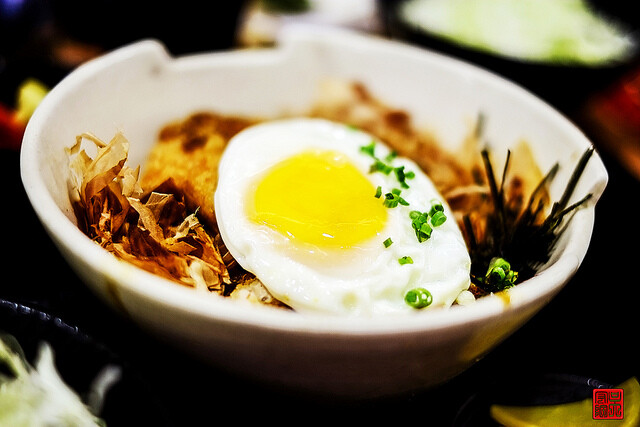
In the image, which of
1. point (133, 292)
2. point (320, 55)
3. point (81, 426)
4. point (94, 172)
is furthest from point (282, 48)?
point (81, 426)

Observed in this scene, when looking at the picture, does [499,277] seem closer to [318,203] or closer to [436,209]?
[436,209]

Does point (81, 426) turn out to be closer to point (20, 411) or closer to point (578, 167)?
point (20, 411)

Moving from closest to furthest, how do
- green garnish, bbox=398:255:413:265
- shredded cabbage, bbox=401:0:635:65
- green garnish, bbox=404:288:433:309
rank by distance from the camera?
green garnish, bbox=404:288:433:309, green garnish, bbox=398:255:413:265, shredded cabbage, bbox=401:0:635:65

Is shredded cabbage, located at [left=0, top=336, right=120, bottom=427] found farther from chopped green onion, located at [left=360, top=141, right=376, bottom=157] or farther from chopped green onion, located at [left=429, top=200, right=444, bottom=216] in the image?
chopped green onion, located at [left=360, top=141, right=376, bottom=157]

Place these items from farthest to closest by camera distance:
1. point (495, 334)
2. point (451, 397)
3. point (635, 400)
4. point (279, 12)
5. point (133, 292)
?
point (279, 12), point (451, 397), point (635, 400), point (495, 334), point (133, 292)
